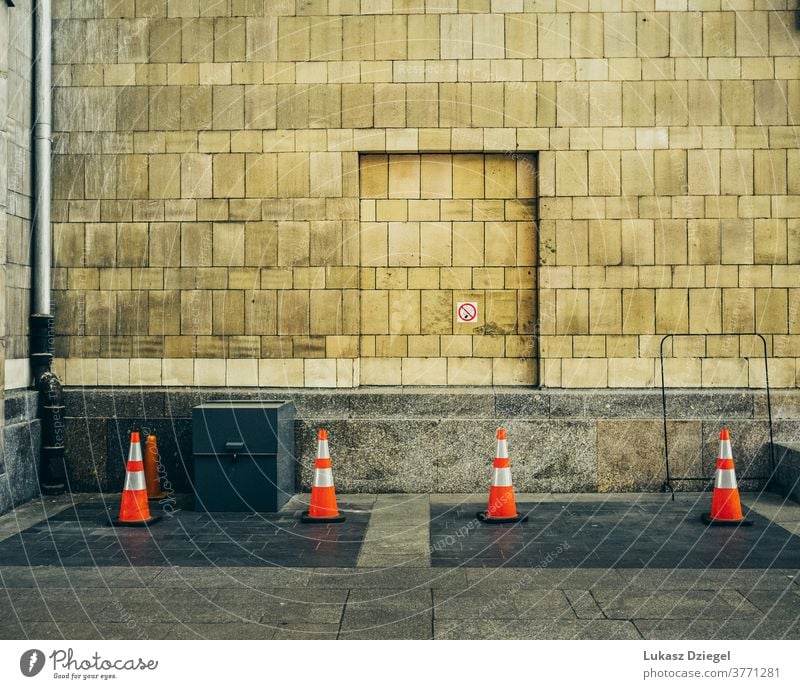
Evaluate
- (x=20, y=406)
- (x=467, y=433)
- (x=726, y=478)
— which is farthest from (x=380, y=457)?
(x=20, y=406)

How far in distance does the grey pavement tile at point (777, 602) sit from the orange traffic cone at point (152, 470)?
639 centimetres

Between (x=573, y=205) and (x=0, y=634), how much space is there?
25.3ft

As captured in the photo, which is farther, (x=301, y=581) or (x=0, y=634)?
(x=301, y=581)

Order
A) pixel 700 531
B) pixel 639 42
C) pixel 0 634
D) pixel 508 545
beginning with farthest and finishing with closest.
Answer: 1. pixel 639 42
2. pixel 700 531
3. pixel 508 545
4. pixel 0 634

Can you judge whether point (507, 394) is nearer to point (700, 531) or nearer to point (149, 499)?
point (700, 531)

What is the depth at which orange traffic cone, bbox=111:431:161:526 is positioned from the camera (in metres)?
8.62

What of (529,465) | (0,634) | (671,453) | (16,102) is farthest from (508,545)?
(16,102)

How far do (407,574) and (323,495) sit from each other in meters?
2.22

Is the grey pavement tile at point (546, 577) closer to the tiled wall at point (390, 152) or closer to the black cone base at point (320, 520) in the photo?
the black cone base at point (320, 520)

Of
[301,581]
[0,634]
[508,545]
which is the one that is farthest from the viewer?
[508,545]

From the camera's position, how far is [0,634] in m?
5.35

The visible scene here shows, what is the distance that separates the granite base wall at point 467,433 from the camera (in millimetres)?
10242

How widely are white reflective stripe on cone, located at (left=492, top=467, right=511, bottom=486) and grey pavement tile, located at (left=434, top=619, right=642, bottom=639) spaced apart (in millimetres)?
3078

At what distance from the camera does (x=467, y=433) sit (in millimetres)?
10266
